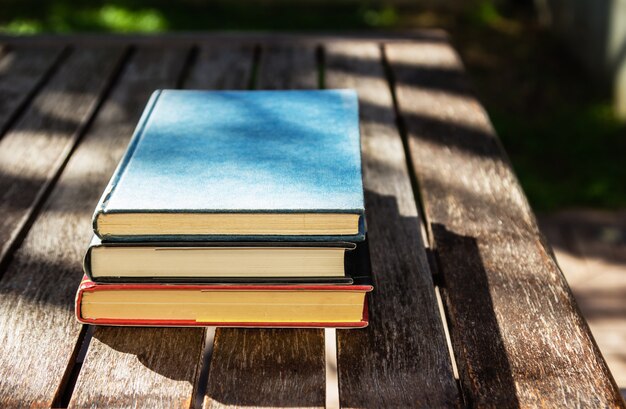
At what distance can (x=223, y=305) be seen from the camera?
792 millimetres

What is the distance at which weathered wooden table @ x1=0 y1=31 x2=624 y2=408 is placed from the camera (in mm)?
747

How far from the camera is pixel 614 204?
257 cm

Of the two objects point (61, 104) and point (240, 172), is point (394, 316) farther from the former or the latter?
point (61, 104)

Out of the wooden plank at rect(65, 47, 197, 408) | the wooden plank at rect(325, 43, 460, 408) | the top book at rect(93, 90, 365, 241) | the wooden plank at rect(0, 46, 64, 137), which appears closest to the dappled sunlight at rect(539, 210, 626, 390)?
the wooden plank at rect(325, 43, 460, 408)

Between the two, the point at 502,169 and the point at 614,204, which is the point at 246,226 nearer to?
the point at 502,169

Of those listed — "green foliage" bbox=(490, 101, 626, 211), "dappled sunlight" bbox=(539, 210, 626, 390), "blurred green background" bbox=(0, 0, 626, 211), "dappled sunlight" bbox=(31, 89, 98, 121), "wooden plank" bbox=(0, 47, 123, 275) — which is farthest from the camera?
"blurred green background" bbox=(0, 0, 626, 211)

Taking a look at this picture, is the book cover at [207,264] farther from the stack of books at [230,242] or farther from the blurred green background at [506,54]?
the blurred green background at [506,54]

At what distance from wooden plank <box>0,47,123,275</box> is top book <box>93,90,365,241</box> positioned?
246mm

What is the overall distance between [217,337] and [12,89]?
0.87m

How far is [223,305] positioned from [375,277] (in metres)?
0.22

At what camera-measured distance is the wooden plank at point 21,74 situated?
134 cm

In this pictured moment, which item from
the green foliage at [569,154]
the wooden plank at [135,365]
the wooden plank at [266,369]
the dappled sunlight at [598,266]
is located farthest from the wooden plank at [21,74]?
the green foliage at [569,154]

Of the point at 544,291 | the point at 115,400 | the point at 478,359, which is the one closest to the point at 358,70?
the point at 544,291

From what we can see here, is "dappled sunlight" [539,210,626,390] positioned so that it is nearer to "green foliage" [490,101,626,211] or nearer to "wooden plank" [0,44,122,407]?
"green foliage" [490,101,626,211]
